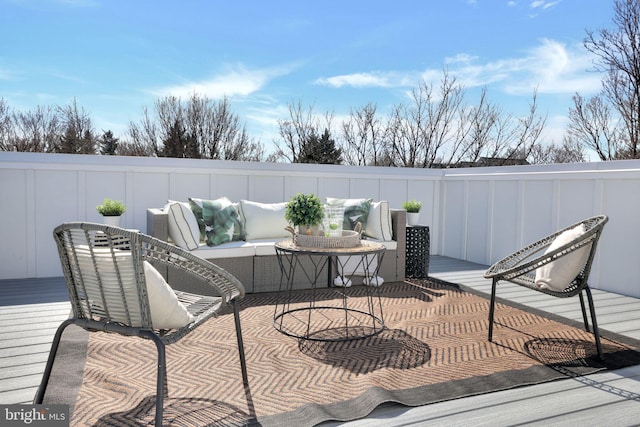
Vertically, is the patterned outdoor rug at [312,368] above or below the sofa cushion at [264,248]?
below

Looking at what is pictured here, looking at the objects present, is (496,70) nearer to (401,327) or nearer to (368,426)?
(401,327)

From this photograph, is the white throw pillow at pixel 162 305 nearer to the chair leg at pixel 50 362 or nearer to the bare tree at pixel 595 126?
the chair leg at pixel 50 362

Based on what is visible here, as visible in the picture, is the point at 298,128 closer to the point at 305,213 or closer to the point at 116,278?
the point at 305,213

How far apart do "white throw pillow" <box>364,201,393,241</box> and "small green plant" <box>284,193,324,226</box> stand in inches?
55.0

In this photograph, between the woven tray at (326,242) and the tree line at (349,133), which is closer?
the woven tray at (326,242)

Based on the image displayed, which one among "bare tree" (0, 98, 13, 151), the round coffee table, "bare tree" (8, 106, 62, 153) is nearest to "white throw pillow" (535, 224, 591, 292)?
the round coffee table

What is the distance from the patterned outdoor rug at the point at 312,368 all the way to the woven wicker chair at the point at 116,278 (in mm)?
380

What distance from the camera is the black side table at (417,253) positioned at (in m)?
5.04

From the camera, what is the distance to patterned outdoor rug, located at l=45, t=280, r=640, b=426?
6.71 feet

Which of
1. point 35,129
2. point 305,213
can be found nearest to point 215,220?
point 305,213

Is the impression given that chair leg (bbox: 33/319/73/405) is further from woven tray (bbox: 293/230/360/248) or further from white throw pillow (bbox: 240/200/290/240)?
white throw pillow (bbox: 240/200/290/240)

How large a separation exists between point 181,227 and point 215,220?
40cm

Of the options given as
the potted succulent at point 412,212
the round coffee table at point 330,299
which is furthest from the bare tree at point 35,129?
the round coffee table at point 330,299

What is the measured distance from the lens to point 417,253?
5062 millimetres
